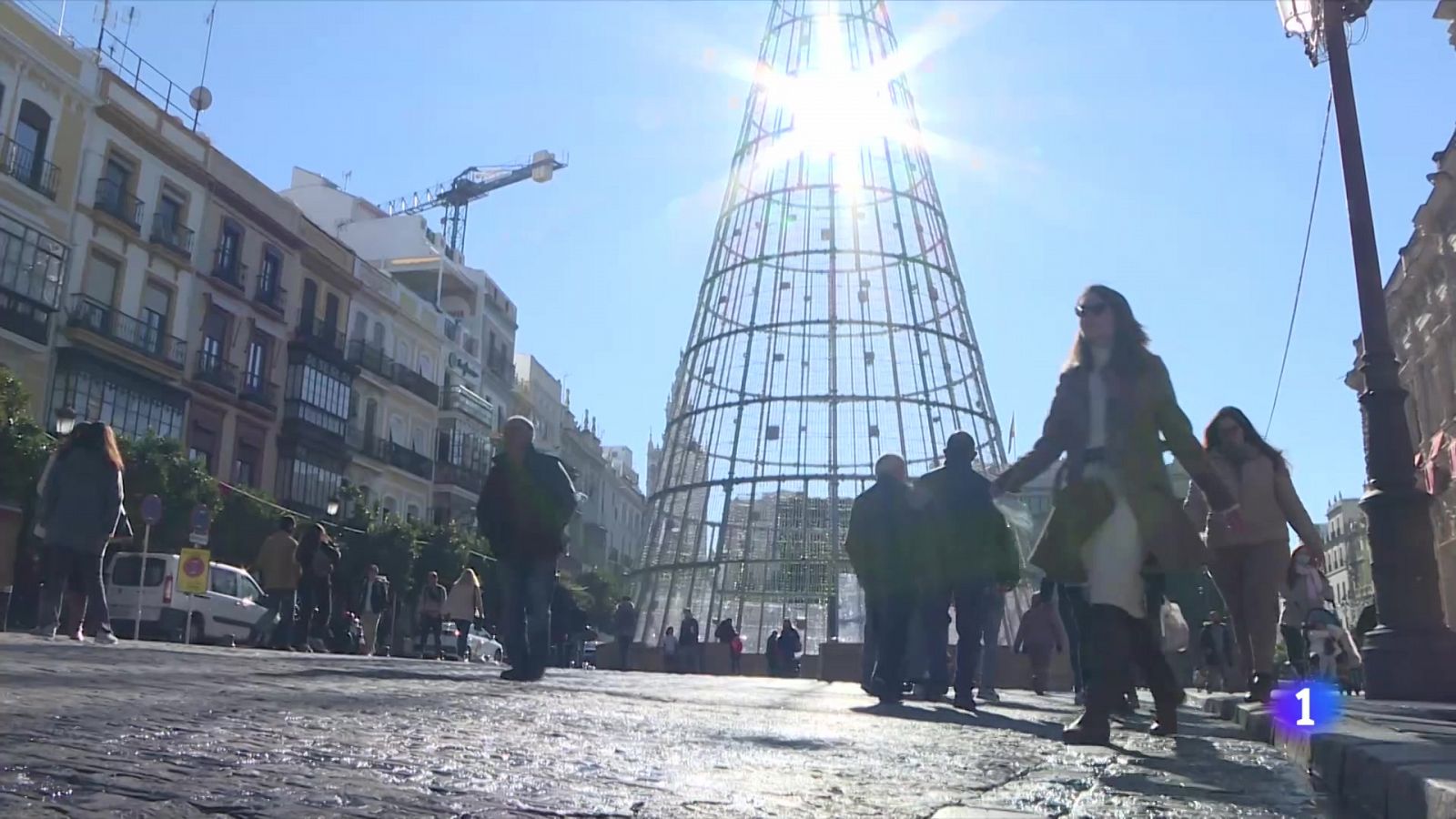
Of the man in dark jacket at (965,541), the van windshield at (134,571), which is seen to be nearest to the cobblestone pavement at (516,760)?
the man in dark jacket at (965,541)

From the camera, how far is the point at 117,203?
29844 mm

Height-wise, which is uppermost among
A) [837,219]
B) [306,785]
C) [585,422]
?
[585,422]

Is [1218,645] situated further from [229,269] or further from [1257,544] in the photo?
[229,269]

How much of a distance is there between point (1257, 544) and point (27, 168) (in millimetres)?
27755

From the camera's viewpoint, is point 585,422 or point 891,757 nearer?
point 891,757

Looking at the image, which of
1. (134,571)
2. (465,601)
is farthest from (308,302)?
(465,601)

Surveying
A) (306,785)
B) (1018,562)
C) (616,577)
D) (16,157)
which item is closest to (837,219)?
(1018,562)

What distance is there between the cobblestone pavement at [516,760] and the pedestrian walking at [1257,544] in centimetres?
83

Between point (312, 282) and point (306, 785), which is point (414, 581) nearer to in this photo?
point (312, 282)

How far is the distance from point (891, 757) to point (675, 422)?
18083mm

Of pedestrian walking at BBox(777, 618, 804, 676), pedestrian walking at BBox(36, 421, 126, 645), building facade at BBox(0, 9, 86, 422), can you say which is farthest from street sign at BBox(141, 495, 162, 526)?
building facade at BBox(0, 9, 86, 422)

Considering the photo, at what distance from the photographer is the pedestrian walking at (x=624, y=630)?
2158cm

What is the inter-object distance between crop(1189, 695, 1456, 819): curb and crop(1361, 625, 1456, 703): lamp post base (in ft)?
10.6

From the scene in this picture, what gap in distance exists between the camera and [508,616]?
25.3 feet
